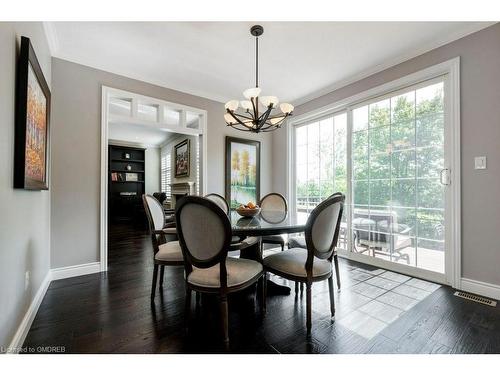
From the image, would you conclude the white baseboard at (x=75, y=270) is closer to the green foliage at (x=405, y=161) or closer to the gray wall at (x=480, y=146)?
the green foliage at (x=405, y=161)

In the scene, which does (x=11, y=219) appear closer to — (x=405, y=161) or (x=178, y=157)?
(x=405, y=161)

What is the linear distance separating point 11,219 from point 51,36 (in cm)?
205

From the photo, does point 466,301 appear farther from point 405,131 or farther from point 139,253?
point 139,253

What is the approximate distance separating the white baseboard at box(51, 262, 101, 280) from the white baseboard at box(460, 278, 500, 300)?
3.98 m

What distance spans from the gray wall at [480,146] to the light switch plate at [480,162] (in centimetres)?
3

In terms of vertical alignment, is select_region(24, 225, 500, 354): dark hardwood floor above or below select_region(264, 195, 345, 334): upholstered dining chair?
below

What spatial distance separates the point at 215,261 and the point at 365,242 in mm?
2477

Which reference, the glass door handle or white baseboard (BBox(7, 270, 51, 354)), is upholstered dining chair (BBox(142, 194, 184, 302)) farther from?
the glass door handle

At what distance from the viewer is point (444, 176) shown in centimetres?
238

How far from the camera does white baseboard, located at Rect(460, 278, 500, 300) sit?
6.71 feet

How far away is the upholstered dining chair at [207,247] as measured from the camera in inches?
54.7

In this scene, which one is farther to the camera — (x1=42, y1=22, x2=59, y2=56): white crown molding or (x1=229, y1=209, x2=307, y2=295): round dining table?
(x1=42, y1=22, x2=59, y2=56): white crown molding

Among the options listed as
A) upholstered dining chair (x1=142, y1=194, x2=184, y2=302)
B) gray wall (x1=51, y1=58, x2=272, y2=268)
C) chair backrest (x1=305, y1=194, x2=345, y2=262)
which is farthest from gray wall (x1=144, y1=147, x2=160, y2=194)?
chair backrest (x1=305, y1=194, x2=345, y2=262)
